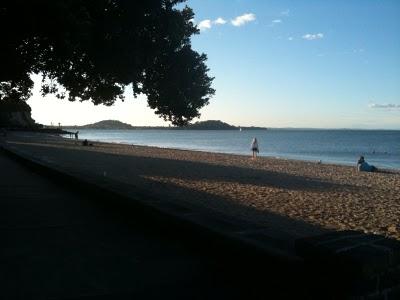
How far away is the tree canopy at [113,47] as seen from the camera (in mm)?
7012

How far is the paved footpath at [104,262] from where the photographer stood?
12.3 feet

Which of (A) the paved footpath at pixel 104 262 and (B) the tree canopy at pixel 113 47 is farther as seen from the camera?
(B) the tree canopy at pixel 113 47

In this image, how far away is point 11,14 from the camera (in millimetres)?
6988

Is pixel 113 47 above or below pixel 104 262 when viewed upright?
above

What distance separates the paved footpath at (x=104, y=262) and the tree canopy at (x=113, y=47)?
2.96 meters

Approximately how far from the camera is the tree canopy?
276 inches

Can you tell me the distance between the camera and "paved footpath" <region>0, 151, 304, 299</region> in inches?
148

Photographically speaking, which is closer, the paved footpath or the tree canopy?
the paved footpath

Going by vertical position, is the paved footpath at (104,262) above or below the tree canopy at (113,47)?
below

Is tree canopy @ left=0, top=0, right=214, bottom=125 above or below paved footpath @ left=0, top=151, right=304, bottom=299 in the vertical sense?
above

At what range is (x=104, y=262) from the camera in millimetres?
4480

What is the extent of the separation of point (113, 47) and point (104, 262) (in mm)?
4844

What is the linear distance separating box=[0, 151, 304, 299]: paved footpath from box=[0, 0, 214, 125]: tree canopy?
296 cm

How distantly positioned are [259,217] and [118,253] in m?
5.18
